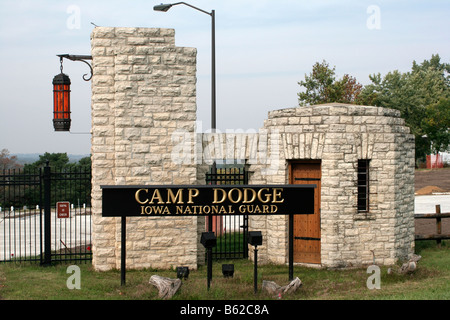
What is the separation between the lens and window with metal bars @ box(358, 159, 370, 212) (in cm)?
1220

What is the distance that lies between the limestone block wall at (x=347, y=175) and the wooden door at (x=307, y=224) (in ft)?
0.91

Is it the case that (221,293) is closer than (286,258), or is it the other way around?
(221,293)

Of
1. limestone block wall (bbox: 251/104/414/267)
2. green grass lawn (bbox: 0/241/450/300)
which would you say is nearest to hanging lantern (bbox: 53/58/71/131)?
green grass lawn (bbox: 0/241/450/300)

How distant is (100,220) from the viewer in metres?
11.9

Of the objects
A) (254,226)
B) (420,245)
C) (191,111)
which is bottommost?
(420,245)

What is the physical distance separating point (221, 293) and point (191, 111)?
4419 millimetres

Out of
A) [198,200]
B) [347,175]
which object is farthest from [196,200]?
[347,175]

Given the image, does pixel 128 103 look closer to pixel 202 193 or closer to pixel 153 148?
pixel 153 148

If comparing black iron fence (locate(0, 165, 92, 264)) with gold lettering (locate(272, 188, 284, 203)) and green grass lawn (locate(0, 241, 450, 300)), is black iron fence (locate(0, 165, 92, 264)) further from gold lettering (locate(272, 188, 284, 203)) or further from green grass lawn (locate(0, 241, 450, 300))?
gold lettering (locate(272, 188, 284, 203))

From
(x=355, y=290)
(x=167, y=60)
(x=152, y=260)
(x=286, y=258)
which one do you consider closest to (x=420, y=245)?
(x=286, y=258)

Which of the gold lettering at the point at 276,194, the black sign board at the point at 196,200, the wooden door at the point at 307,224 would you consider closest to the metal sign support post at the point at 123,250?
the black sign board at the point at 196,200

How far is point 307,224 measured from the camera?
1227 cm

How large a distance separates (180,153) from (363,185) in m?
4.35

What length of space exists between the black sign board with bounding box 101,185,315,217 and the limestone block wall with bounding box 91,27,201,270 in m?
1.99
